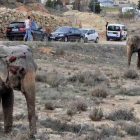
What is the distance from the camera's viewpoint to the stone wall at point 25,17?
38.5 meters

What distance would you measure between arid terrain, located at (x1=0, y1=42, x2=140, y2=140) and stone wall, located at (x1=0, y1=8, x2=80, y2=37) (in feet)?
44.3

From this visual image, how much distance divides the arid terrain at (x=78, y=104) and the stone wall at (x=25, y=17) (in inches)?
532

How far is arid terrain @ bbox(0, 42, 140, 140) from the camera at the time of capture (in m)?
9.59

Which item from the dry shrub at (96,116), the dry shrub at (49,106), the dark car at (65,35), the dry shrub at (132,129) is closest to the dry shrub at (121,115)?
the dry shrub at (96,116)

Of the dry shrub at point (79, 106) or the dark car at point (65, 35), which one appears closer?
the dry shrub at point (79, 106)

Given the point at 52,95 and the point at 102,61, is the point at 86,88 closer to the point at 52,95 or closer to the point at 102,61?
the point at 52,95

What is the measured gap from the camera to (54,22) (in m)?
49.0

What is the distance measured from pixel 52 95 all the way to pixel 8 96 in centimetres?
594

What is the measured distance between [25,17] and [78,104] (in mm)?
30995

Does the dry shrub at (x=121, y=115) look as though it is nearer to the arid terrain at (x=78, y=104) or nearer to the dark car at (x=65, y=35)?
the arid terrain at (x=78, y=104)

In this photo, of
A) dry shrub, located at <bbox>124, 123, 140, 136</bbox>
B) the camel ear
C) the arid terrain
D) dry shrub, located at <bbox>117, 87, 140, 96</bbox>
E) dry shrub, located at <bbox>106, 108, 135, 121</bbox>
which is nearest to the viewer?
the camel ear

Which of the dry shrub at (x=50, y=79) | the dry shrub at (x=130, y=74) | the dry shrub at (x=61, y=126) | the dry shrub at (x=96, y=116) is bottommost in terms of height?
the dry shrub at (x=130, y=74)

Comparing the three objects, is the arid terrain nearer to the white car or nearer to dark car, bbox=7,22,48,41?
dark car, bbox=7,22,48,41

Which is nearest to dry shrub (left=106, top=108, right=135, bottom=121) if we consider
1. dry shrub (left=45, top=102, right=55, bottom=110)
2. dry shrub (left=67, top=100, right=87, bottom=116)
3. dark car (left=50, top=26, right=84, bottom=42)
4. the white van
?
dry shrub (left=67, top=100, right=87, bottom=116)
